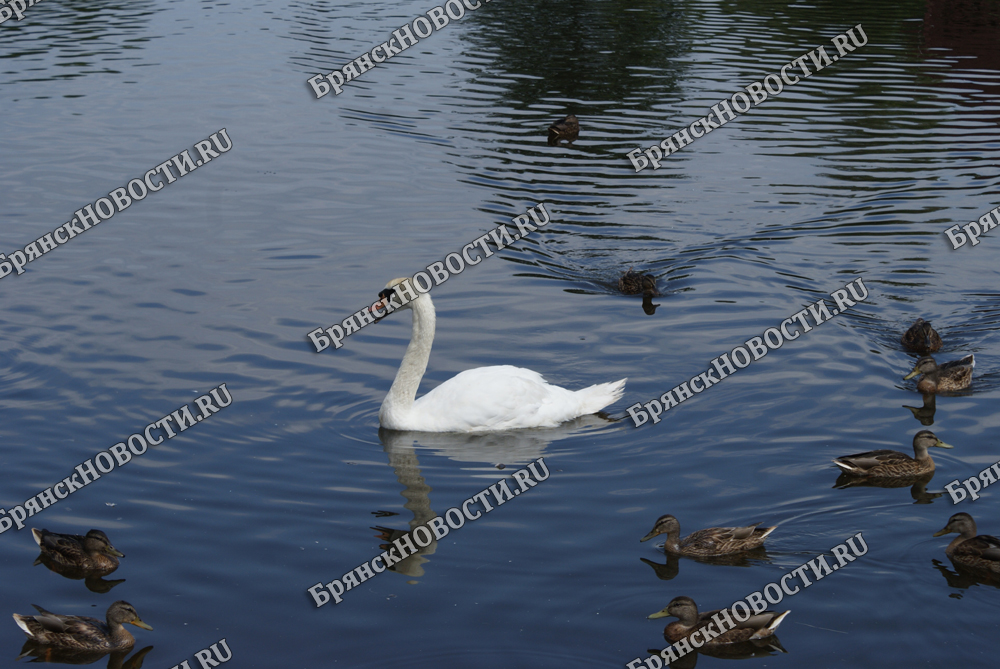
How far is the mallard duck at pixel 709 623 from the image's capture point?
25.0 ft

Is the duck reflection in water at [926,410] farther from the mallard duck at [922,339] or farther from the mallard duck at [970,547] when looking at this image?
the mallard duck at [970,547]

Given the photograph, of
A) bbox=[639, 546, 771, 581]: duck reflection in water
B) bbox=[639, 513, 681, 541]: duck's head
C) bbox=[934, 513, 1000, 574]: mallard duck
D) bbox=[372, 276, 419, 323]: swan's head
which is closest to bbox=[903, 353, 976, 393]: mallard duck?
bbox=[934, 513, 1000, 574]: mallard duck

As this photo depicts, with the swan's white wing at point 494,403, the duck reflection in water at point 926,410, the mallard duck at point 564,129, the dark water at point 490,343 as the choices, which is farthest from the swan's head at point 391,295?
the mallard duck at point 564,129

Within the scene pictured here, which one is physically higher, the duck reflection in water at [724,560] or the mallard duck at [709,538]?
the mallard duck at [709,538]

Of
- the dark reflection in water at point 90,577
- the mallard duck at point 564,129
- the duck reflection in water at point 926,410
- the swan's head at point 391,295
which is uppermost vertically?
the swan's head at point 391,295

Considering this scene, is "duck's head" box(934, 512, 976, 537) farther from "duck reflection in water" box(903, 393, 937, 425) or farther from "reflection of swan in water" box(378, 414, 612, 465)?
"reflection of swan in water" box(378, 414, 612, 465)

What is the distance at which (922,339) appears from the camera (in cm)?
1319

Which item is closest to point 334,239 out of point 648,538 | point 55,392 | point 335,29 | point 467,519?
point 55,392

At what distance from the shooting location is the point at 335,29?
37.4m

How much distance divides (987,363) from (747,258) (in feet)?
14.6

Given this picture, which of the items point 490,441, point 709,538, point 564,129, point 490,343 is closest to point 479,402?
point 490,441

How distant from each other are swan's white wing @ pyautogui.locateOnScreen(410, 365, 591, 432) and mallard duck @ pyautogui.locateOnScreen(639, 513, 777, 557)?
2.70 m

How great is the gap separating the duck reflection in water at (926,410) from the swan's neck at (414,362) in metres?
5.34

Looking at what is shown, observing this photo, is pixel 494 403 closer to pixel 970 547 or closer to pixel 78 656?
pixel 970 547
